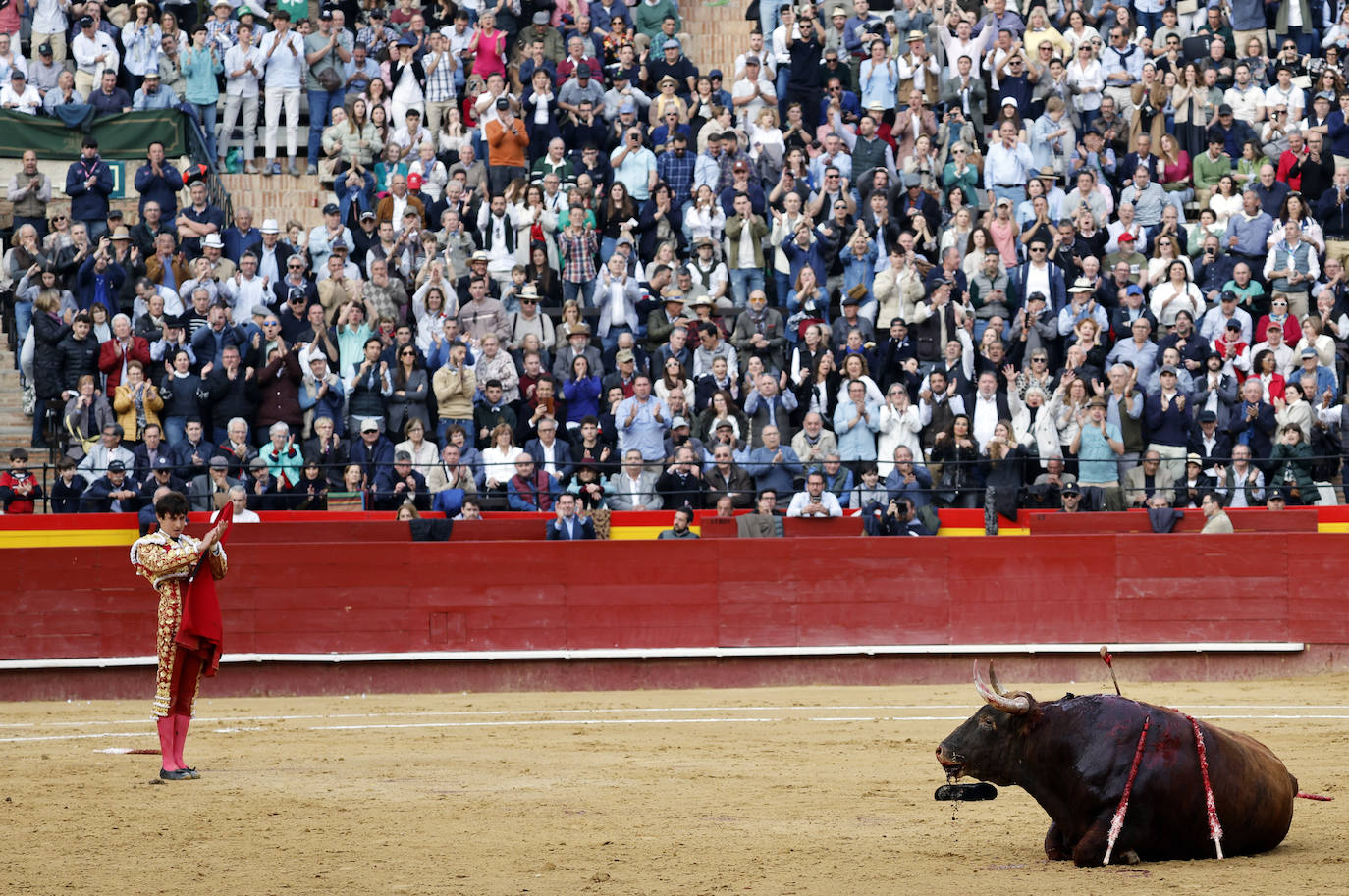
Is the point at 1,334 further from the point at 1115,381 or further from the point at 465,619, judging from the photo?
the point at 1115,381

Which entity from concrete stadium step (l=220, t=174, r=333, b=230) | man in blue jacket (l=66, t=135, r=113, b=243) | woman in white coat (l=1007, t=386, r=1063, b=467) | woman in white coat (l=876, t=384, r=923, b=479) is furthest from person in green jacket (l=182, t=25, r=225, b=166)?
woman in white coat (l=1007, t=386, r=1063, b=467)

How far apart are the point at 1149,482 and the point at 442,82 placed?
7.49 metres

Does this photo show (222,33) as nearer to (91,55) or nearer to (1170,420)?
(91,55)

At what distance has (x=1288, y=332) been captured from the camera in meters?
15.1

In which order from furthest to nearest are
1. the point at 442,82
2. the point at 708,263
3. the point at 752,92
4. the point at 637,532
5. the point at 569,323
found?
the point at 752,92 < the point at 442,82 < the point at 708,263 < the point at 569,323 < the point at 637,532

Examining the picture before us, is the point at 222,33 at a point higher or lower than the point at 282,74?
higher

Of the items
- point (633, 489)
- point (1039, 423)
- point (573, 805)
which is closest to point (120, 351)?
point (633, 489)

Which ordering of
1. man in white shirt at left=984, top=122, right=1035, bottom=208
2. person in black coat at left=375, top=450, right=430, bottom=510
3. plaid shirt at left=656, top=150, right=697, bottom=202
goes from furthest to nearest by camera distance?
1. man in white shirt at left=984, top=122, right=1035, bottom=208
2. plaid shirt at left=656, top=150, right=697, bottom=202
3. person in black coat at left=375, top=450, right=430, bottom=510

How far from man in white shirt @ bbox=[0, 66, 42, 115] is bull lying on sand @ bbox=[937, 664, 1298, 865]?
1308 cm

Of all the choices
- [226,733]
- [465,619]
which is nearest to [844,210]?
[465,619]

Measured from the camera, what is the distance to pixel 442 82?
1723cm

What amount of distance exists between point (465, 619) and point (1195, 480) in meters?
5.64

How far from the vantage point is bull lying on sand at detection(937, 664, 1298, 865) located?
20.5ft

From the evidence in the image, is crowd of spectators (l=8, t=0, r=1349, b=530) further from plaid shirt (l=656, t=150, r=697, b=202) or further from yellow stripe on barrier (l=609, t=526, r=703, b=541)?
yellow stripe on barrier (l=609, t=526, r=703, b=541)
